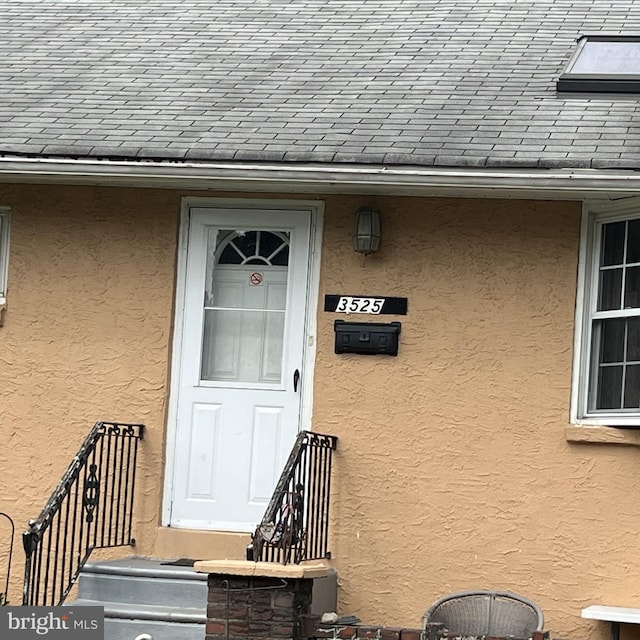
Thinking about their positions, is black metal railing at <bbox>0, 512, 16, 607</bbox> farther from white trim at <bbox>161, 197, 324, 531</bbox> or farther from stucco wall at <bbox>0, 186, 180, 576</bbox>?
white trim at <bbox>161, 197, 324, 531</bbox>

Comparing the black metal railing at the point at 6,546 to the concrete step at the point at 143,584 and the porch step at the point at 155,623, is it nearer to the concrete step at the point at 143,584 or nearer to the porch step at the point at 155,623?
the concrete step at the point at 143,584

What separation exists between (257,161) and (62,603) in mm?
3108

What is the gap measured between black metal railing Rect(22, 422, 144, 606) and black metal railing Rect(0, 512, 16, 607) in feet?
0.81

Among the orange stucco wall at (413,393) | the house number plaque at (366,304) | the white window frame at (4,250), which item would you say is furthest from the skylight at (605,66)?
the white window frame at (4,250)

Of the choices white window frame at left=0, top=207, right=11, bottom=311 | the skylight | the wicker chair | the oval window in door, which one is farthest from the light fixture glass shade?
white window frame at left=0, top=207, right=11, bottom=311

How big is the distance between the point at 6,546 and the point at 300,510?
254cm

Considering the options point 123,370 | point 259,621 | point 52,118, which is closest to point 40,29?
point 52,118

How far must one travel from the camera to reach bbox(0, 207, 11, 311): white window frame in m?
9.73

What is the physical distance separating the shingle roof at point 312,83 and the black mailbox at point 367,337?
119 cm

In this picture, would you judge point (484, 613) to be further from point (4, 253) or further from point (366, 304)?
point (4, 253)

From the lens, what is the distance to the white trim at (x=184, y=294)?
9.30 m

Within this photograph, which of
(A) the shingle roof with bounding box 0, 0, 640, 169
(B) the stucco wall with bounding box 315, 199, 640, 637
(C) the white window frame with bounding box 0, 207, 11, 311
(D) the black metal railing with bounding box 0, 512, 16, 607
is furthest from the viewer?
(C) the white window frame with bounding box 0, 207, 11, 311

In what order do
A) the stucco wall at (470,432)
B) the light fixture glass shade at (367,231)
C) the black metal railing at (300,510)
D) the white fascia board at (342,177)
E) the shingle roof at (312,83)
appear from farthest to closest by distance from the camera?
1. the light fixture glass shade at (367,231)
2. the shingle roof at (312,83)
3. the stucco wall at (470,432)
4. the white fascia board at (342,177)
5. the black metal railing at (300,510)

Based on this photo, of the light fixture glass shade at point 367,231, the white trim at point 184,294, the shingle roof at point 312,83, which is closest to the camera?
the shingle roof at point 312,83
